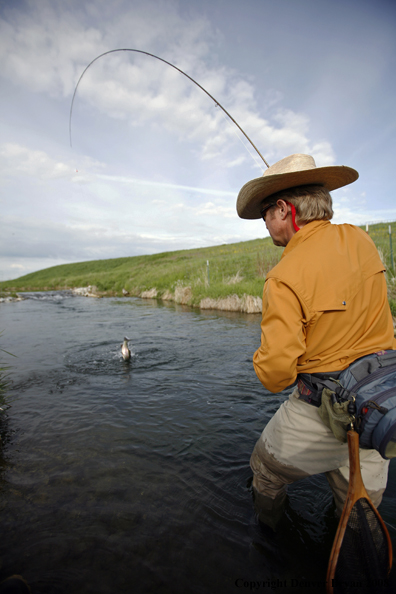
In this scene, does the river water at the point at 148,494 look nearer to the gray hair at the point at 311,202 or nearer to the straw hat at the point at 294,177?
the gray hair at the point at 311,202

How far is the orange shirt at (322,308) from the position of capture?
193 centimetres

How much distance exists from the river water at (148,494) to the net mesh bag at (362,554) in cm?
67

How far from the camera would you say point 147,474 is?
3600 mm

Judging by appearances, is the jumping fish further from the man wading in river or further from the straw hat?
→ the straw hat

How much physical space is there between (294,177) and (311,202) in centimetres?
22

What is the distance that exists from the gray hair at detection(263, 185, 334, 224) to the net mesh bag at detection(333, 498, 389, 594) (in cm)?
184

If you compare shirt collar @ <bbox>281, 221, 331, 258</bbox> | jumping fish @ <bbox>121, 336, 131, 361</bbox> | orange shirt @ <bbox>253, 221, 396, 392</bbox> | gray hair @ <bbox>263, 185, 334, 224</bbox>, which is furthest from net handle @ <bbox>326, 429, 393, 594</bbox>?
jumping fish @ <bbox>121, 336, 131, 361</bbox>

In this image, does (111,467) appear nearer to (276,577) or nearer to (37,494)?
(37,494)

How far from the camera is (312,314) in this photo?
1.95 meters

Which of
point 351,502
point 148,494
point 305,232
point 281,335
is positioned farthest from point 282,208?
point 148,494

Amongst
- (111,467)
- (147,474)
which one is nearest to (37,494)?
(111,467)

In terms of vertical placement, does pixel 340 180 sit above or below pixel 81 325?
above

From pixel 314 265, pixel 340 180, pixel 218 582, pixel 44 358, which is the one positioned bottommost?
pixel 218 582

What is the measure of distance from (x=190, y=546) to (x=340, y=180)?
3333mm
